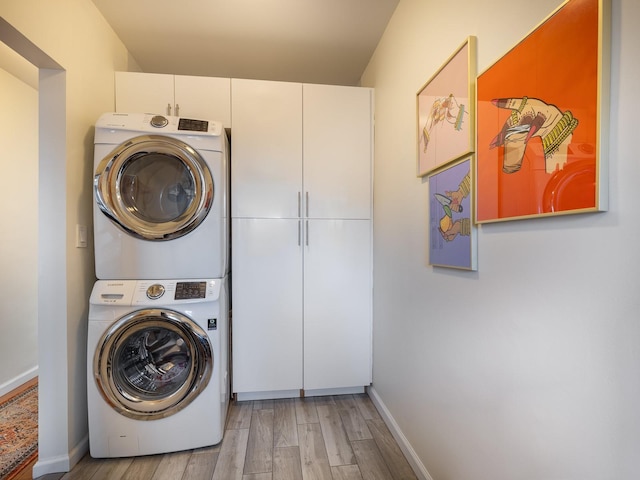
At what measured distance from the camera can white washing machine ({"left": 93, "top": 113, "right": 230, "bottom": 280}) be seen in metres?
1.64

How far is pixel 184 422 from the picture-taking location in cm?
164

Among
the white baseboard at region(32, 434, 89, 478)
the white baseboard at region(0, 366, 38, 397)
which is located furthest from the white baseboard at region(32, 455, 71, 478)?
the white baseboard at region(0, 366, 38, 397)

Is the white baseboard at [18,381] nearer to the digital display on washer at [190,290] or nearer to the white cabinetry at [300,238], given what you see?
the white cabinetry at [300,238]

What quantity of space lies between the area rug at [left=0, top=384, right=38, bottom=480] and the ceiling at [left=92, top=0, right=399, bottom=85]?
258 centimetres

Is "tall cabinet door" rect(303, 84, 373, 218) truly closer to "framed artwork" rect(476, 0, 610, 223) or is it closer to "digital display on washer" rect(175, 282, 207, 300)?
"digital display on washer" rect(175, 282, 207, 300)

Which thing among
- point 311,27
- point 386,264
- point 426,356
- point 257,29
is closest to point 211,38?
point 257,29

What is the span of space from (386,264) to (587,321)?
1.29m

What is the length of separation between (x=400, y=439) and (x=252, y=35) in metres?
2.71

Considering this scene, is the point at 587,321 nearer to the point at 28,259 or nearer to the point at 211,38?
the point at 211,38

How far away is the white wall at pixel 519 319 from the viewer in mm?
622

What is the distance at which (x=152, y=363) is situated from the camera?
5.65 ft

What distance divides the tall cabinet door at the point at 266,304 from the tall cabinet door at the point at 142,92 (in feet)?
3.10

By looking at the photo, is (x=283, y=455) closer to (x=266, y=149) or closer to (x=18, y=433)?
(x=18, y=433)

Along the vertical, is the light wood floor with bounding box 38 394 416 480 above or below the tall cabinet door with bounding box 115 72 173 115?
below
